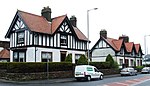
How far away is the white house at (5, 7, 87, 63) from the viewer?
110 ft

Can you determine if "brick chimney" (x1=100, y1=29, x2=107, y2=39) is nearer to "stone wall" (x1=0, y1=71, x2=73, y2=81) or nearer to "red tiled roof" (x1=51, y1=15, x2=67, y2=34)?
"red tiled roof" (x1=51, y1=15, x2=67, y2=34)

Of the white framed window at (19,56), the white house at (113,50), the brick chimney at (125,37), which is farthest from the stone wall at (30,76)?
the brick chimney at (125,37)

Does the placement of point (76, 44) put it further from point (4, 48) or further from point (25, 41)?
point (4, 48)

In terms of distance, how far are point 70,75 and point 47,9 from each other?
11.6 metres

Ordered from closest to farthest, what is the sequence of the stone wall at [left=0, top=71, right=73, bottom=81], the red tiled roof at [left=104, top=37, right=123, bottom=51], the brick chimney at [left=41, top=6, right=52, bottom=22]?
1. the stone wall at [left=0, top=71, right=73, bottom=81]
2. the brick chimney at [left=41, top=6, right=52, bottom=22]
3. the red tiled roof at [left=104, top=37, right=123, bottom=51]

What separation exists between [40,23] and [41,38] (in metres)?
2.91

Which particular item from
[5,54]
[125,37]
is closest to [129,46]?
[125,37]

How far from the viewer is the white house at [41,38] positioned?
33469mm

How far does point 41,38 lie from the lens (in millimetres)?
34125

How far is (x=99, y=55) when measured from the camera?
56469 millimetres

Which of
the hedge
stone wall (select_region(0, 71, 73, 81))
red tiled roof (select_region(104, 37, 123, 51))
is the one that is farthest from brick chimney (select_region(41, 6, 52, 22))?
red tiled roof (select_region(104, 37, 123, 51))

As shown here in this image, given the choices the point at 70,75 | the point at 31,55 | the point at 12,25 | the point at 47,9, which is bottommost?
the point at 70,75

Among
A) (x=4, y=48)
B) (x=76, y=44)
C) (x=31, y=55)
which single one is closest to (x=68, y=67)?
(x=31, y=55)

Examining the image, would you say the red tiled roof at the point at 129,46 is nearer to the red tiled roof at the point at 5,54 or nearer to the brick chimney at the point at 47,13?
the brick chimney at the point at 47,13
